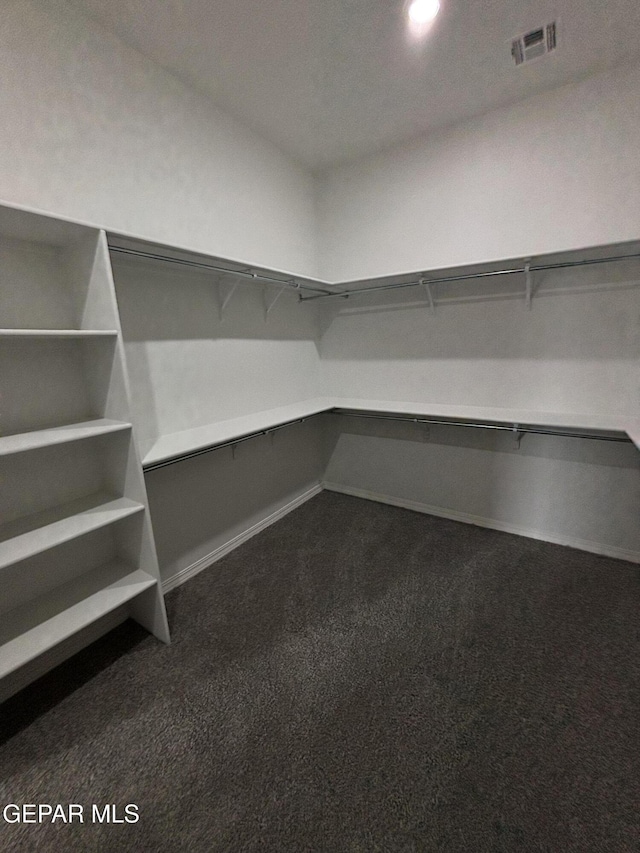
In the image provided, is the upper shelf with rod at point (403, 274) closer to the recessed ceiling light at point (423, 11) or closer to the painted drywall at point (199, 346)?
the painted drywall at point (199, 346)

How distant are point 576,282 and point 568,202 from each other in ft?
1.46

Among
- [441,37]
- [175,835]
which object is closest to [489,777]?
[175,835]

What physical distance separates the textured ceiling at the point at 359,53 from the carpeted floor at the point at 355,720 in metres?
2.69

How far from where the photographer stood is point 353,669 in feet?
5.09

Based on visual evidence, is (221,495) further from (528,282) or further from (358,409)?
(528,282)

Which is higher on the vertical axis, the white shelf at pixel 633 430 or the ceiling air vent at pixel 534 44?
the ceiling air vent at pixel 534 44

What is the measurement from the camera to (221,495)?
234 cm

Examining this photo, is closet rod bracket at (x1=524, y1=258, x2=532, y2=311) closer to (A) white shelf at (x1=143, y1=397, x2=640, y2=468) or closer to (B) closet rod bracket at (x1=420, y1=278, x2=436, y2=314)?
(B) closet rod bracket at (x1=420, y1=278, x2=436, y2=314)

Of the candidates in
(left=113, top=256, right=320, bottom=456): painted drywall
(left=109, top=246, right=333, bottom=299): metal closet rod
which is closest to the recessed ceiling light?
(left=109, top=246, right=333, bottom=299): metal closet rod

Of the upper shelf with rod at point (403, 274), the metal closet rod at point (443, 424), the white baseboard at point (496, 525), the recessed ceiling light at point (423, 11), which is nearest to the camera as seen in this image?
the recessed ceiling light at point (423, 11)

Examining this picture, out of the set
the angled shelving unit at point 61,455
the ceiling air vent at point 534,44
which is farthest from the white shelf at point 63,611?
the ceiling air vent at point 534,44

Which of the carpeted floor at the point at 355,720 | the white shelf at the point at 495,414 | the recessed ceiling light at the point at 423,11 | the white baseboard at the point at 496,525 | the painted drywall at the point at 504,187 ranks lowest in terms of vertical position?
the carpeted floor at the point at 355,720

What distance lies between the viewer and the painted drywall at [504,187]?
75.4 inches

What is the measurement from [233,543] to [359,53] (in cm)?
279
